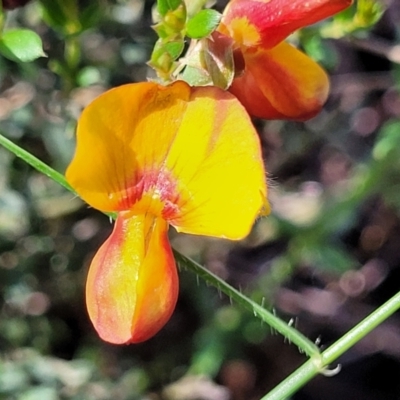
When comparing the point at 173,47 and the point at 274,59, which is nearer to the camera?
the point at 173,47

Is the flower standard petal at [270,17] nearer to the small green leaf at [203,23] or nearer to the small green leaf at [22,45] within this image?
the small green leaf at [203,23]

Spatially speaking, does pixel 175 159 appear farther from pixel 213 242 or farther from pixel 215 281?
pixel 213 242

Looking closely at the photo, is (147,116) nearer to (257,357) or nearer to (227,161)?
(227,161)

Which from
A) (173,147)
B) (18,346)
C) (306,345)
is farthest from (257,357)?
(173,147)

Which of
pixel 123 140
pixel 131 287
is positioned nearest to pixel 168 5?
pixel 123 140

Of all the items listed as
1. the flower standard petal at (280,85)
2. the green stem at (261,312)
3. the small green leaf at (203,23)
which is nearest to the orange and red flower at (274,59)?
the flower standard petal at (280,85)

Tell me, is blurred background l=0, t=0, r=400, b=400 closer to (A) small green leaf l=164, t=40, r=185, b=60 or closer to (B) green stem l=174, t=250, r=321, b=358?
(A) small green leaf l=164, t=40, r=185, b=60
